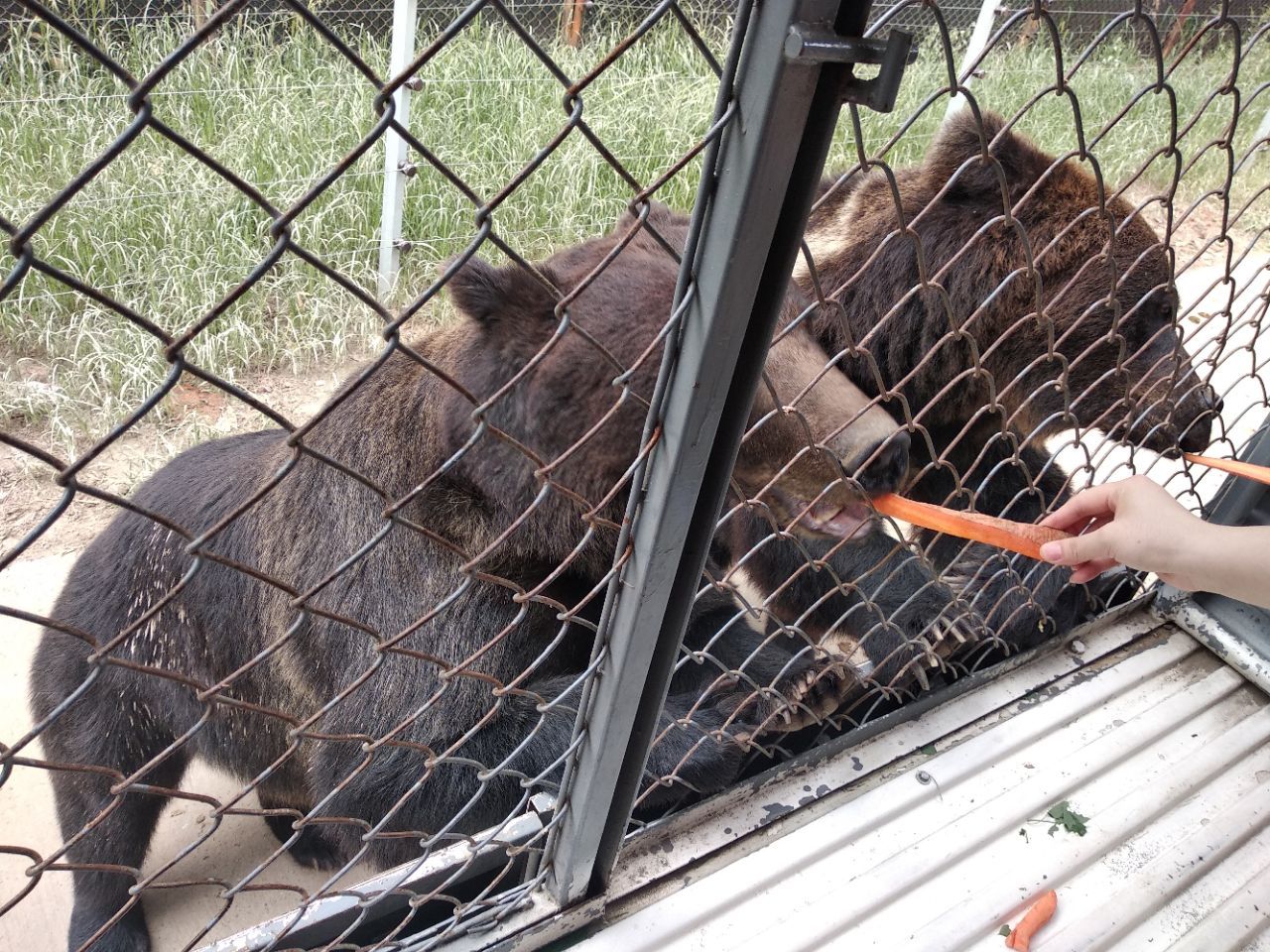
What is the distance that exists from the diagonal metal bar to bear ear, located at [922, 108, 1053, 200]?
1.66 m

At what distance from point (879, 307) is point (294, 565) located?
1.81 m

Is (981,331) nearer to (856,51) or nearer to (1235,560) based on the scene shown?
(1235,560)

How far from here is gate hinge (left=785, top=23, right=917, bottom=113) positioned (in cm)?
82

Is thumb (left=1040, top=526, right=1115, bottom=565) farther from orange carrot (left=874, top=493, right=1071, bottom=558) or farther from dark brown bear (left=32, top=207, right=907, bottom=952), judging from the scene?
dark brown bear (left=32, top=207, right=907, bottom=952)

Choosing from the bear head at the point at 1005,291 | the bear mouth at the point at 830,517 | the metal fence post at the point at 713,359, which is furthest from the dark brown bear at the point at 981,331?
the metal fence post at the point at 713,359

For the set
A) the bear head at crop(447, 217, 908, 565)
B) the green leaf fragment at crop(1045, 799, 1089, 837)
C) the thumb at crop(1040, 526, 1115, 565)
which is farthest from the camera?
the green leaf fragment at crop(1045, 799, 1089, 837)

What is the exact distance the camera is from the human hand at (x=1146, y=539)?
1543 millimetres

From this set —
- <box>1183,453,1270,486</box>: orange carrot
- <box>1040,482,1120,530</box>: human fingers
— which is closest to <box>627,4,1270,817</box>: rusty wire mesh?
<box>1183,453,1270,486</box>: orange carrot

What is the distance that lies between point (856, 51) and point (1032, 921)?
1834 millimetres

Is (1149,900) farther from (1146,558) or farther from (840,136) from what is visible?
(840,136)

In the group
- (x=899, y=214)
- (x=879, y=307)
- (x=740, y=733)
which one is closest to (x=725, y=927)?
(x=740, y=733)

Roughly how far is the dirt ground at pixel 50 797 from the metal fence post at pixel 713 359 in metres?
0.92

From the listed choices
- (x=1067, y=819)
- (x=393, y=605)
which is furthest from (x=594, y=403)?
(x=1067, y=819)

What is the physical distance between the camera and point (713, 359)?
1.07 metres
